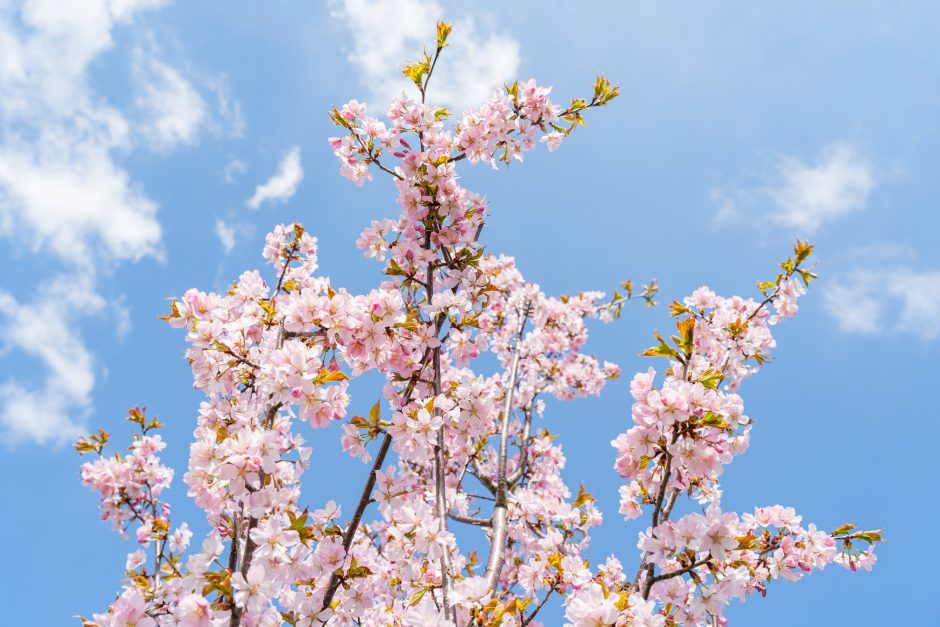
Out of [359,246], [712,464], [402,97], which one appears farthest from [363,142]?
[712,464]

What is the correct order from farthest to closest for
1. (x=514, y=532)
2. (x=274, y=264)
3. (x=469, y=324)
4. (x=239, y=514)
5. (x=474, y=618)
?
(x=514, y=532) → (x=274, y=264) → (x=469, y=324) → (x=239, y=514) → (x=474, y=618)

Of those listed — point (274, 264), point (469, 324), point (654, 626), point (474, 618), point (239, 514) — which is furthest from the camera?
point (274, 264)

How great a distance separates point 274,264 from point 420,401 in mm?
3107

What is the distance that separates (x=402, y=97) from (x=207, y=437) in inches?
115

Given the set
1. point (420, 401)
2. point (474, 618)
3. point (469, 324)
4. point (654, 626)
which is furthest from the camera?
point (469, 324)

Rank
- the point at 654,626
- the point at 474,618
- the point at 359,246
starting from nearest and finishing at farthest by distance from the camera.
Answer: the point at 654,626 → the point at 474,618 → the point at 359,246

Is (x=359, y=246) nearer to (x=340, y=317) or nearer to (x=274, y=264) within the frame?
(x=340, y=317)

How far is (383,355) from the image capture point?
3250 millimetres

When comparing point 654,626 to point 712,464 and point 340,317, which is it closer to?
point 712,464

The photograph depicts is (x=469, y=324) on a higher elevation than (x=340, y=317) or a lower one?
higher

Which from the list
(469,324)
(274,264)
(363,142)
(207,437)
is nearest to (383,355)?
(469,324)

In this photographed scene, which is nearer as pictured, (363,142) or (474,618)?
(474,618)

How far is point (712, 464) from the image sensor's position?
2.53 metres

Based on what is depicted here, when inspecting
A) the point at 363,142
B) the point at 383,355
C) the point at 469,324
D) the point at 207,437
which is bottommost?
the point at 207,437
